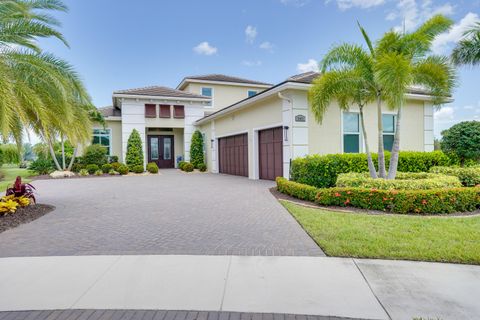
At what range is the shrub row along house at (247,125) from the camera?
1203 centimetres

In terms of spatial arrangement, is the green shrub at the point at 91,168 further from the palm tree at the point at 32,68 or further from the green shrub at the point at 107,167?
the palm tree at the point at 32,68

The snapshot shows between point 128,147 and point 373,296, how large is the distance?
19867 mm

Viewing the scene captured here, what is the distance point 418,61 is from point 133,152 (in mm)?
17667

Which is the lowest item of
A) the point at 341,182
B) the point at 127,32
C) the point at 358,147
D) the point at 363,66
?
the point at 341,182

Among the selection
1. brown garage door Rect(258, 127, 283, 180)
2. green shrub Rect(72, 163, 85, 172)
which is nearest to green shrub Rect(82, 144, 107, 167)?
green shrub Rect(72, 163, 85, 172)

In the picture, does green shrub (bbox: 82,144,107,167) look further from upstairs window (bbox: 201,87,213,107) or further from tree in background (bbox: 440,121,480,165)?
tree in background (bbox: 440,121,480,165)

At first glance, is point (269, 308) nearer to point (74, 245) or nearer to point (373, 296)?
point (373, 296)

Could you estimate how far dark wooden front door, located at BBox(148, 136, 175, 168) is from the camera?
23.8 m

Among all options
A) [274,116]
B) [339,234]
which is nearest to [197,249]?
[339,234]

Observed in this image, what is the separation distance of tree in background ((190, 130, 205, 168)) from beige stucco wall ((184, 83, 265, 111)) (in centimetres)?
414

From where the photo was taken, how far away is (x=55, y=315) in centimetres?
286

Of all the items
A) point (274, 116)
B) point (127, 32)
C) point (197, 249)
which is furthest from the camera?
point (127, 32)

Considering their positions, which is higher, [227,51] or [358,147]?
[227,51]

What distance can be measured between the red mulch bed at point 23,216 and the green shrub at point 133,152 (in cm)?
1224
